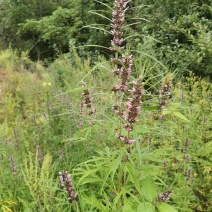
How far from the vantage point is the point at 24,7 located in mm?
10234

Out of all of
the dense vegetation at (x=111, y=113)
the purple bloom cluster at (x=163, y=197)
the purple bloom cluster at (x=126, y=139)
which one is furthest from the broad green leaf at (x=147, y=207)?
the purple bloom cluster at (x=126, y=139)

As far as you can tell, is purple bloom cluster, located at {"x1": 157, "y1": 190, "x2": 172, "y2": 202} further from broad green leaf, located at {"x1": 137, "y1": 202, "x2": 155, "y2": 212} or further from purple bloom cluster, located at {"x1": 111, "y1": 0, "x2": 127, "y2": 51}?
purple bloom cluster, located at {"x1": 111, "y1": 0, "x2": 127, "y2": 51}

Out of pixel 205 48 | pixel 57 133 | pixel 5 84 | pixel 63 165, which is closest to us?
pixel 63 165

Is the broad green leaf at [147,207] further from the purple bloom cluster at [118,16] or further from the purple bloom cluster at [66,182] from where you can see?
the purple bloom cluster at [118,16]

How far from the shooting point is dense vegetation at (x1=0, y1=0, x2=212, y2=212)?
1.50 m

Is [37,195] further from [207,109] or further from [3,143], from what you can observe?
[207,109]

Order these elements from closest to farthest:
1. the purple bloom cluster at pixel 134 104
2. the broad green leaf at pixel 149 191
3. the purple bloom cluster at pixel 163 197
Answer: the purple bloom cluster at pixel 134 104 < the broad green leaf at pixel 149 191 < the purple bloom cluster at pixel 163 197

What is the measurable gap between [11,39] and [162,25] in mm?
6680

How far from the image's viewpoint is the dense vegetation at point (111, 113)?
1504mm

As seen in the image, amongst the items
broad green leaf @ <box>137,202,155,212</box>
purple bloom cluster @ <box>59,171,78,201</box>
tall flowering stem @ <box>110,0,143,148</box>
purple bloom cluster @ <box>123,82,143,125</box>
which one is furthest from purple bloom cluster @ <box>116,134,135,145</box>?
purple bloom cluster @ <box>59,171,78,201</box>

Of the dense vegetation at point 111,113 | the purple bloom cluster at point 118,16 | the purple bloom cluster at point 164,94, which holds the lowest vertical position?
the dense vegetation at point 111,113

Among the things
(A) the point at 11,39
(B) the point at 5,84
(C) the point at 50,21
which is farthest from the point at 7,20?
(B) the point at 5,84

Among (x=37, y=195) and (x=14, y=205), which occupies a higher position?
(x=37, y=195)

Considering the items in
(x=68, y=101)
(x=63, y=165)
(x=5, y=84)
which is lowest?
(x=5, y=84)
